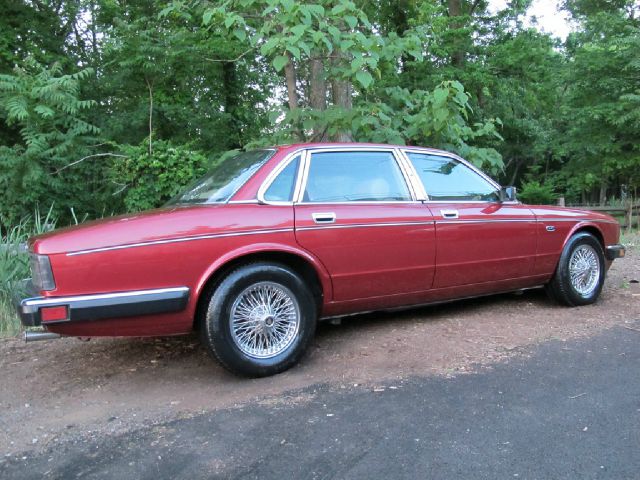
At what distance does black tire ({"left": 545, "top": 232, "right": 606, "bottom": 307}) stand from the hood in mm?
3495

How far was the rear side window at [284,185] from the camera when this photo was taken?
12.7ft

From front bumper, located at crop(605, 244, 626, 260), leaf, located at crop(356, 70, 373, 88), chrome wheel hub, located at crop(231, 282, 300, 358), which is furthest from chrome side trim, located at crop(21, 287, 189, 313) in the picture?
front bumper, located at crop(605, 244, 626, 260)

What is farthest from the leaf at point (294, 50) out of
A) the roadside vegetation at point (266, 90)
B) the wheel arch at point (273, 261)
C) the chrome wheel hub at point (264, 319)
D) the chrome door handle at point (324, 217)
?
the chrome wheel hub at point (264, 319)

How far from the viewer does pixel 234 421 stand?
3.02 m

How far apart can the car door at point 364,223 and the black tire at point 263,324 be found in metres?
0.30

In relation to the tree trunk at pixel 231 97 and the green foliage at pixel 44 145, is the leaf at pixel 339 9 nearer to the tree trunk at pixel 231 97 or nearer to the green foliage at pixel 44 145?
the green foliage at pixel 44 145

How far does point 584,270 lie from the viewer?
5.46 metres

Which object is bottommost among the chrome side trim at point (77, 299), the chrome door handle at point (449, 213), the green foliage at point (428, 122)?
the chrome side trim at point (77, 299)

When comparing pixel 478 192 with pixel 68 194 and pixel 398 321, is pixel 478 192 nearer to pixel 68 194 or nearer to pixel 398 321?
pixel 398 321

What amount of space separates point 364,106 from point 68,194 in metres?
7.23

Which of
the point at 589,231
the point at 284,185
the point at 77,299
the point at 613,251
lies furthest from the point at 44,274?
the point at 613,251

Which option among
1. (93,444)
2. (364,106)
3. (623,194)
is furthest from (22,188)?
(623,194)

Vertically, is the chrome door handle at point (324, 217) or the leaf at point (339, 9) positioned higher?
the leaf at point (339, 9)

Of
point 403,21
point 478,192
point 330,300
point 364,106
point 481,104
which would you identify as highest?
point 403,21
